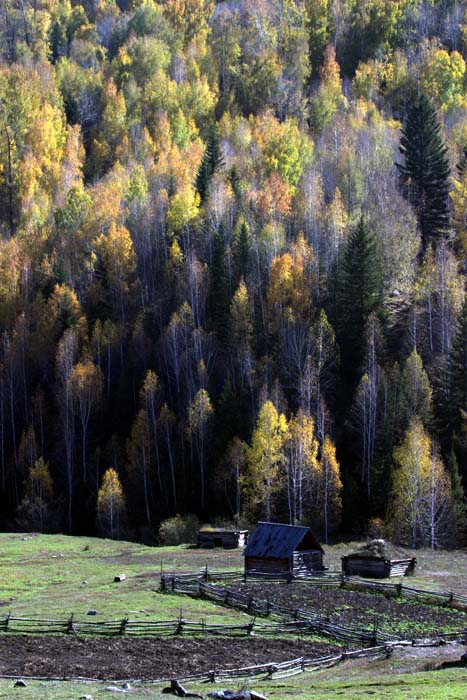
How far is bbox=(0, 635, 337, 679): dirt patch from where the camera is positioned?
3161 centimetres

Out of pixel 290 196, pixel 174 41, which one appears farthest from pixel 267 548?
pixel 174 41

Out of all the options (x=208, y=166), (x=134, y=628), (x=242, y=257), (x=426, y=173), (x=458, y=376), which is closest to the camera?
(x=134, y=628)

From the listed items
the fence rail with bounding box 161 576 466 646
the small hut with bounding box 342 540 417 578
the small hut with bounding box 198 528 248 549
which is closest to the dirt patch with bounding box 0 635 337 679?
the fence rail with bounding box 161 576 466 646

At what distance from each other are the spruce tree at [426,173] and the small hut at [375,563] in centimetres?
5934

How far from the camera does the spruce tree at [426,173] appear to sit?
369ft

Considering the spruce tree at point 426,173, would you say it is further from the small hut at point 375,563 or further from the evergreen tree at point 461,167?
the small hut at point 375,563

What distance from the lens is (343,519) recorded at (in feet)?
260

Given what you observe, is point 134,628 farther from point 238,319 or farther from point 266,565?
point 238,319

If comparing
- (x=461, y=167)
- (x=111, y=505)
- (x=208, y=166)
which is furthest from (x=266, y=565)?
(x=208, y=166)

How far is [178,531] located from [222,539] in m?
6.97

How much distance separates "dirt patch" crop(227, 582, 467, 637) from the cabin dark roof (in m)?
2.47

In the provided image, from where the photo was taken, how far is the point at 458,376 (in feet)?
277

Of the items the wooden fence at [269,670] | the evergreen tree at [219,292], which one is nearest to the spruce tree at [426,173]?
the evergreen tree at [219,292]

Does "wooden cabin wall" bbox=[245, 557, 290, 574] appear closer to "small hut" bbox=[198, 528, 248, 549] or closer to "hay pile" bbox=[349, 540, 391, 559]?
"hay pile" bbox=[349, 540, 391, 559]
